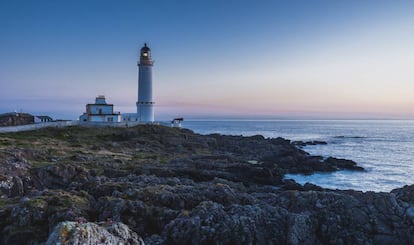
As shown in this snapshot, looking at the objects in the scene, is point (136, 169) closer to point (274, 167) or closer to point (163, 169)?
point (163, 169)

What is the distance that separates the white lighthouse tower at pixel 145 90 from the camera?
65.6m

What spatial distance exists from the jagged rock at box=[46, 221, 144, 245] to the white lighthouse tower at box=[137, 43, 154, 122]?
197 feet

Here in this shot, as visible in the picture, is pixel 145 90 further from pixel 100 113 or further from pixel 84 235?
pixel 84 235

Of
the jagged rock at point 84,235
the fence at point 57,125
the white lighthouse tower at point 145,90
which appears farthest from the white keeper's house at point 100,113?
the jagged rock at point 84,235

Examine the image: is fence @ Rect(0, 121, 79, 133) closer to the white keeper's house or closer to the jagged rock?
the white keeper's house

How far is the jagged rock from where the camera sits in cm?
578

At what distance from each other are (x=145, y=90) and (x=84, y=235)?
61.4 m

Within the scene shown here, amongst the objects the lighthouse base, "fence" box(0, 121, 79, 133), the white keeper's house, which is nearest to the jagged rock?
"fence" box(0, 121, 79, 133)

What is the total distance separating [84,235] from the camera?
19.4ft

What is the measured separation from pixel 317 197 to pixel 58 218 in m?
11.4

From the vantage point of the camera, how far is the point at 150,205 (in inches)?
544

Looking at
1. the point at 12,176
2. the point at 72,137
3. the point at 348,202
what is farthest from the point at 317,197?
the point at 72,137

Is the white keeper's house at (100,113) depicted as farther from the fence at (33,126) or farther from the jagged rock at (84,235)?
the jagged rock at (84,235)

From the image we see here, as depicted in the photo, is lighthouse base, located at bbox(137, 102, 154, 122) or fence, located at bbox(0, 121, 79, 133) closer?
fence, located at bbox(0, 121, 79, 133)
